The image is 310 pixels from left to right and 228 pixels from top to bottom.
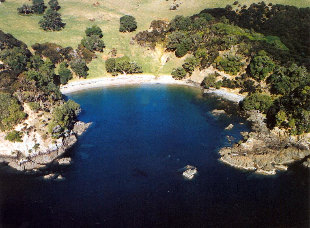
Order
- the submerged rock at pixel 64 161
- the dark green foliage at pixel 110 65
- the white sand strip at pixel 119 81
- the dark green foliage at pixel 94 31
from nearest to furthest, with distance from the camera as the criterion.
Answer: the submerged rock at pixel 64 161 < the white sand strip at pixel 119 81 < the dark green foliage at pixel 110 65 < the dark green foliage at pixel 94 31

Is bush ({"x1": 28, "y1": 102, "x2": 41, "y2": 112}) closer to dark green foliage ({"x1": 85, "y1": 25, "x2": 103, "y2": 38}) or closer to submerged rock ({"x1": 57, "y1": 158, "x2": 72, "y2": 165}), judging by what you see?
submerged rock ({"x1": 57, "y1": 158, "x2": 72, "y2": 165})

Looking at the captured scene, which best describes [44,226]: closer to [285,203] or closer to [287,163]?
[285,203]

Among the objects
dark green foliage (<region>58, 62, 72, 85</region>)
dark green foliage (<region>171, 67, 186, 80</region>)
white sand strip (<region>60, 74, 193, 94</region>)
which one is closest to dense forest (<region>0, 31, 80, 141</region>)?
dark green foliage (<region>58, 62, 72, 85</region>)

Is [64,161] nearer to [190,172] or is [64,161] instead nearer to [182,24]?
[190,172]

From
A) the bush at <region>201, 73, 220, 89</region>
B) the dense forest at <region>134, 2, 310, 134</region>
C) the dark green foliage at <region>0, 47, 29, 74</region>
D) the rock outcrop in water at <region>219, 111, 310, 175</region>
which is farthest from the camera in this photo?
the bush at <region>201, 73, 220, 89</region>

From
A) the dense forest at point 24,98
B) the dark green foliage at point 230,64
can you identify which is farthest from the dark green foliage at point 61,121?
the dark green foliage at point 230,64

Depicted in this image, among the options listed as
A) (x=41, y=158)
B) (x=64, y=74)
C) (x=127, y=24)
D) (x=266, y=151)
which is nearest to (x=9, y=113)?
(x=41, y=158)

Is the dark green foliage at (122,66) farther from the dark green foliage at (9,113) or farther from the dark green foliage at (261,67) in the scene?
the dark green foliage at (9,113)
